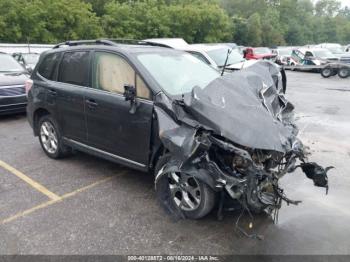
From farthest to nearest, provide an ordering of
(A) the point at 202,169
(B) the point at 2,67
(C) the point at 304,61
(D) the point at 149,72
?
(C) the point at 304,61 < (B) the point at 2,67 < (D) the point at 149,72 < (A) the point at 202,169

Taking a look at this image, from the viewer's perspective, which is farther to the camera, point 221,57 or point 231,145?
point 221,57

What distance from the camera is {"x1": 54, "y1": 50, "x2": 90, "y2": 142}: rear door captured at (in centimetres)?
470

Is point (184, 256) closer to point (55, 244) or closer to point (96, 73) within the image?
point (55, 244)

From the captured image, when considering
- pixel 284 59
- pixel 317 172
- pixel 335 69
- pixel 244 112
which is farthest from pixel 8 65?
pixel 284 59

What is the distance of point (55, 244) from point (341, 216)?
3016 millimetres

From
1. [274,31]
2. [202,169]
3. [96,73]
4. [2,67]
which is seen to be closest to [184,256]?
[202,169]

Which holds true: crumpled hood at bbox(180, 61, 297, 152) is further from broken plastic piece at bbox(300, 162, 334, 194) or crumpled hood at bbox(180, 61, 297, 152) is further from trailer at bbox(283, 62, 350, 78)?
trailer at bbox(283, 62, 350, 78)

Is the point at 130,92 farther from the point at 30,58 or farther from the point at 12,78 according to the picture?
the point at 30,58

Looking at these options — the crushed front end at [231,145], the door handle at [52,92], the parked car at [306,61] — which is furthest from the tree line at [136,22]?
the crushed front end at [231,145]

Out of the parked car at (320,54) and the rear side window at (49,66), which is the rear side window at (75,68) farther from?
the parked car at (320,54)

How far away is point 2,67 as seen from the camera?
9031mm

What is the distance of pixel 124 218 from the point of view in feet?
12.4

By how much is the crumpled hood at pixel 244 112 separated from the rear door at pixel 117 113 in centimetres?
67

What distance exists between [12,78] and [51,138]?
12.7 feet
